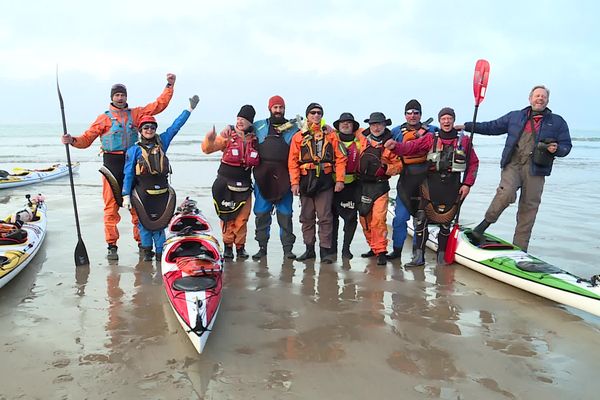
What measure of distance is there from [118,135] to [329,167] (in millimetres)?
2931

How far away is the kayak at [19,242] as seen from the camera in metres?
5.07

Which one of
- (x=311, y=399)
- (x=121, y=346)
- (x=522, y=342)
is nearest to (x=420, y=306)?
(x=522, y=342)

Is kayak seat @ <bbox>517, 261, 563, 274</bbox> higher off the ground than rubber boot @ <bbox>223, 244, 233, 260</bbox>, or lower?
higher

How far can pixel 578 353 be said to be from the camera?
12.6ft

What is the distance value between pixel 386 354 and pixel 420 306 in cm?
121

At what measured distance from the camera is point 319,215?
20.3 ft

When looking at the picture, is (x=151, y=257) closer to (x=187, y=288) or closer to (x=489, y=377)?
(x=187, y=288)

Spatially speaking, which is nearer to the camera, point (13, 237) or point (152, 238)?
point (13, 237)

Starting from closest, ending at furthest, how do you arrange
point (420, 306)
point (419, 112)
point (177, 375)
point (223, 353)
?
point (177, 375) → point (223, 353) → point (420, 306) → point (419, 112)

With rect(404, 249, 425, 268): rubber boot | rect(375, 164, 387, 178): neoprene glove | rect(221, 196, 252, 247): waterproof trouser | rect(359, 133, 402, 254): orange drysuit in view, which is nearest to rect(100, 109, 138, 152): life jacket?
rect(221, 196, 252, 247): waterproof trouser

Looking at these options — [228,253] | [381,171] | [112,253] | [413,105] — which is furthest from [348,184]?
[112,253]

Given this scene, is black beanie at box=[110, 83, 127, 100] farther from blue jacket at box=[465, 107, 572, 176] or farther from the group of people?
blue jacket at box=[465, 107, 572, 176]

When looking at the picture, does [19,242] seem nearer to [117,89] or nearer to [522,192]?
[117,89]

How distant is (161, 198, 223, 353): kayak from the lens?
143 inches
